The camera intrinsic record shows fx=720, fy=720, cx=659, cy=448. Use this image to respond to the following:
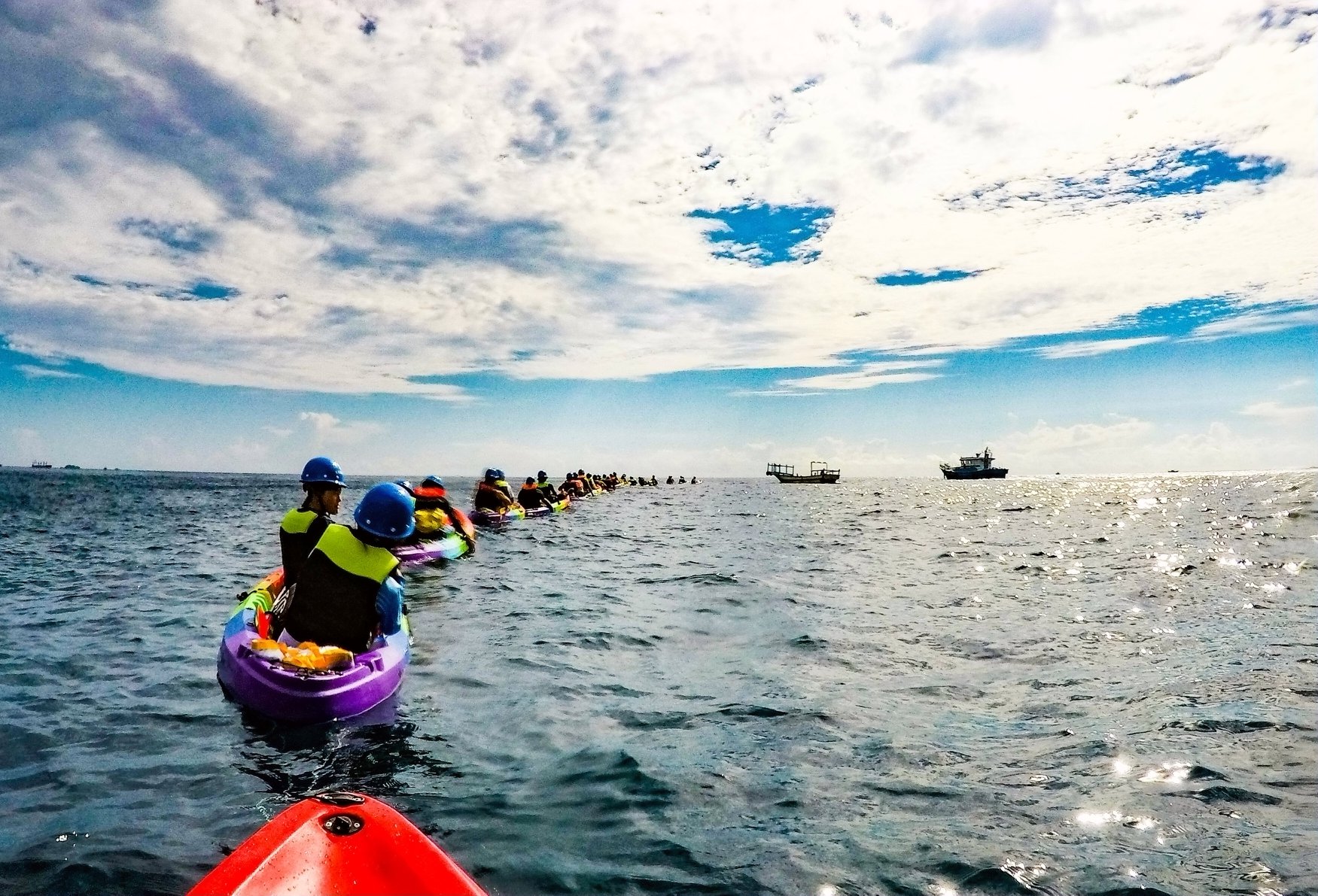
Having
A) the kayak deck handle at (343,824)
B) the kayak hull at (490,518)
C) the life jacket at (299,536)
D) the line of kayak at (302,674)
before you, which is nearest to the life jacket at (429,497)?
the kayak hull at (490,518)

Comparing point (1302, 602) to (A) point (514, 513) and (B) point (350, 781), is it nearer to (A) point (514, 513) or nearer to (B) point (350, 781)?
(B) point (350, 781)

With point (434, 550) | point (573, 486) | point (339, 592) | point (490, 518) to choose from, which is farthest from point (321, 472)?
point (573, 486)

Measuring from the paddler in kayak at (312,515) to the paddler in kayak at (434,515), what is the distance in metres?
10.5

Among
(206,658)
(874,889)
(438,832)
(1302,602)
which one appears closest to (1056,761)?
(874,889)

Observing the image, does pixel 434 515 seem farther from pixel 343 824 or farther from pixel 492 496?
pixel 343 824

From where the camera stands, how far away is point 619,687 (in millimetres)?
9039

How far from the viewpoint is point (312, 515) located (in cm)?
916

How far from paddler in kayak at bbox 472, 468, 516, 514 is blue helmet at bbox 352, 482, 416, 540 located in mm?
22660

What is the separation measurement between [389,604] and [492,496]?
22546 millimetres

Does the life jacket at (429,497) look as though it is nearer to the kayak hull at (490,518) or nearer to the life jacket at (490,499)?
the kayak hull at (490,518)

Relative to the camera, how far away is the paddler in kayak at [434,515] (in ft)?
66.5

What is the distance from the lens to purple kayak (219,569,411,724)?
7215mm

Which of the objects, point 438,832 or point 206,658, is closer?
point 438,832

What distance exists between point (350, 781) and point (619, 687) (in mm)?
3649
